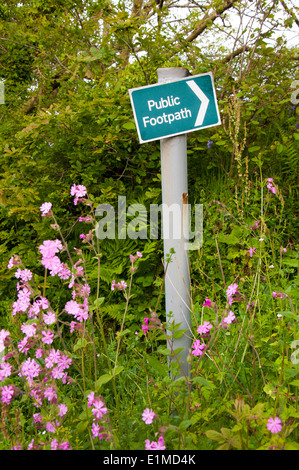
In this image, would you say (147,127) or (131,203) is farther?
(131,203)

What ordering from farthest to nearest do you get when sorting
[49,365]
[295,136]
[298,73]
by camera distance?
[298,73]
[295,136]
[49,365]

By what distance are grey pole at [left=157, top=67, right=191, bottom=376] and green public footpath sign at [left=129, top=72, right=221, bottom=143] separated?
73 mm

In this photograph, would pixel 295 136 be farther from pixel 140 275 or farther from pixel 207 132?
pixel 140 275

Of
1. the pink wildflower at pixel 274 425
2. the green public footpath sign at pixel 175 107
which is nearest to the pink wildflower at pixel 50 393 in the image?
the pink wildflower at pixel 274 425

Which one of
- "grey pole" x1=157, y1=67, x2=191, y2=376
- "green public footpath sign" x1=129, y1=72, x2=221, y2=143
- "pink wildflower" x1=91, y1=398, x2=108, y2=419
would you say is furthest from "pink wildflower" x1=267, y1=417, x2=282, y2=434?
→ "green public footpath sign" x1=129, y1=72, x2=221, y2=143

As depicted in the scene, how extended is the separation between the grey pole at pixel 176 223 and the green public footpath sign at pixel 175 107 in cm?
7

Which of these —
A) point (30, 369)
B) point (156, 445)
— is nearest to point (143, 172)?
point (30, 369)

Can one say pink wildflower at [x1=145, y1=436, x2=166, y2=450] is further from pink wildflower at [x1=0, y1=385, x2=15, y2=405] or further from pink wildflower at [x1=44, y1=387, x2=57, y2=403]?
pink wildflower at [x1=0, y1=385, x2=15, y2=405]

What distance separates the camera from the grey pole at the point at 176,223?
1985 millimetres

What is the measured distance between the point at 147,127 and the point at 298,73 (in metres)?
2.86
